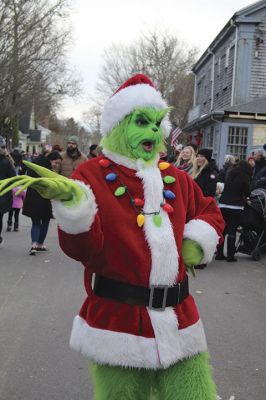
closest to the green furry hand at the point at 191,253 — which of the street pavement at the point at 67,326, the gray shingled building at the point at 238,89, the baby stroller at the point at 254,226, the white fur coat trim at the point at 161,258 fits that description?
the white fur coat trim at the point at 161,258

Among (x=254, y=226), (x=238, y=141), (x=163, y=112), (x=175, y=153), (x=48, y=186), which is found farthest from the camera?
(x=238, y=141)

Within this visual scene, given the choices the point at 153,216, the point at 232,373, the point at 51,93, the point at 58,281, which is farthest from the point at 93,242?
the point at 51,93

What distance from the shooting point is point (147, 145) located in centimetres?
261

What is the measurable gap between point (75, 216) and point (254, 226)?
692 cm

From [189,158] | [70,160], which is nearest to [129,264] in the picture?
[189,158]

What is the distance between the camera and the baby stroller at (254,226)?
8.66 meters

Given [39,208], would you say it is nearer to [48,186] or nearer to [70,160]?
[70,160]

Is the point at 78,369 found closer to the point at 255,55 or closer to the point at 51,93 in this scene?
the point at 255,55

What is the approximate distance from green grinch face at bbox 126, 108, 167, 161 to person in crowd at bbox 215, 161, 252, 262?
591 centimetres

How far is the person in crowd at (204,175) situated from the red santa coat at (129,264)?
17.5 ft

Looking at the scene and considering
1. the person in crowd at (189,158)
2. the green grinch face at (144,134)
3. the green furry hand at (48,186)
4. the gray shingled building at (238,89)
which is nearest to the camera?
the green furry hand at (48,186)

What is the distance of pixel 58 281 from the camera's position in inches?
259

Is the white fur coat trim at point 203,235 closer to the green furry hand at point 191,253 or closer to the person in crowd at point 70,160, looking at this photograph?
the green furry hand at point 191,253

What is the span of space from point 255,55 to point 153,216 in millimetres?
19626
